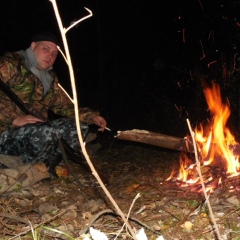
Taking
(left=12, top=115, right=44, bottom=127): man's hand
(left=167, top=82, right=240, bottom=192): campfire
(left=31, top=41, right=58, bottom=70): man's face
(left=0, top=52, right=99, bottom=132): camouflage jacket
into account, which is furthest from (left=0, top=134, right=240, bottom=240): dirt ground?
(left=31, top=41, right=58, bottom=70): man's face

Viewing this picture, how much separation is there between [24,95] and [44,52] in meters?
0.70

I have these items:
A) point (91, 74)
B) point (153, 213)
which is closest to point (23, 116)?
point (153, 213)

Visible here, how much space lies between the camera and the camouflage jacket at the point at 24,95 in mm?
4766

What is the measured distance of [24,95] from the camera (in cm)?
507

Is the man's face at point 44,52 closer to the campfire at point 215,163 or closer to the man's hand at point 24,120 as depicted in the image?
the man's hand at point 24,120

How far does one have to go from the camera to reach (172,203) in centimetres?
356

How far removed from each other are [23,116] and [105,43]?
6.66 meters

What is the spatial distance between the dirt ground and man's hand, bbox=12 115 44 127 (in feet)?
2.74

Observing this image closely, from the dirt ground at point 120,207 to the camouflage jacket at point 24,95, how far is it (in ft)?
3.16

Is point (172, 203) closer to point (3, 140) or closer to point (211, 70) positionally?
point (3, 140)

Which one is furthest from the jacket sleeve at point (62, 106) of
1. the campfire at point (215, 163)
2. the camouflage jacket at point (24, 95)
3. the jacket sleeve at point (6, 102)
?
the campfire at point (215, 163)

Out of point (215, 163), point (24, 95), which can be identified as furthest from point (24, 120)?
point (215, 163)

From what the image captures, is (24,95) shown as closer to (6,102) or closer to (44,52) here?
(6,102)

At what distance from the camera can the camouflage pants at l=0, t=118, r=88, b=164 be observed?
4691mm
